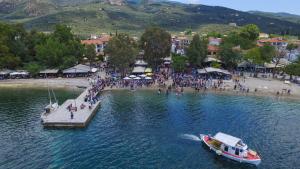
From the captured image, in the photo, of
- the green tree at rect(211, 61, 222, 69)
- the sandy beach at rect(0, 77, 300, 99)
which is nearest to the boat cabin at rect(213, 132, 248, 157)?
the sandy beach at rect(0, 77, 300, 99)

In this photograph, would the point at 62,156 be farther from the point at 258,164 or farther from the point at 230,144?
the point at 258,164

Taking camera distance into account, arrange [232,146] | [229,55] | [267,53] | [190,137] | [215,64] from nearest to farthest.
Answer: [232,146] < [190,137] < [215,64] < [267,53] < [229,55]

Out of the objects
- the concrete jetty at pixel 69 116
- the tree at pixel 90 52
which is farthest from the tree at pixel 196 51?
the concrete jetty at pixel 69 116

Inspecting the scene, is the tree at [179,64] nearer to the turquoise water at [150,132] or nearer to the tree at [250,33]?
the turquoise water at [150,132]

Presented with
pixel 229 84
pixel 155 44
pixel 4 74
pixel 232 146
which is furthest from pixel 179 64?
pixel 232 146

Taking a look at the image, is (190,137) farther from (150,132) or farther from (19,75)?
(19,75)
